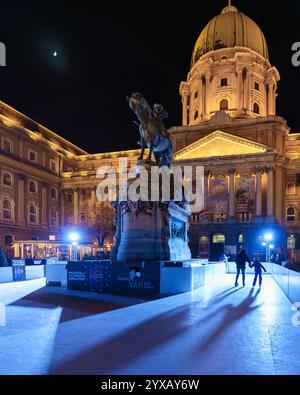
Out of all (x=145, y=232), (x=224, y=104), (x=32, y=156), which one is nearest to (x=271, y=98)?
(x=224, y=104)

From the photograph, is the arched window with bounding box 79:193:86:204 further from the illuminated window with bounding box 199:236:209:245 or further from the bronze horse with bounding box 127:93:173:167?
the bronze horse with bounding box 127:93:173:167

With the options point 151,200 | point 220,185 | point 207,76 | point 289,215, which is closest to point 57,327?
point 151,200

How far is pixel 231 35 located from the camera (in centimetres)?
8231

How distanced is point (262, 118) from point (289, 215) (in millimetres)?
18610

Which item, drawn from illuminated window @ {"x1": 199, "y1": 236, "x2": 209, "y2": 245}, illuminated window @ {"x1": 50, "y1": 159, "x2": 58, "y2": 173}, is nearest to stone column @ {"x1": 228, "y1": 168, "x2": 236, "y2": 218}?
illuminated window @ {"x1": 199, "y1": 236, "x2": 209, "y2": 245}

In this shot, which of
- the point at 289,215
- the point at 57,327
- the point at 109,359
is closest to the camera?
the point at 109,359

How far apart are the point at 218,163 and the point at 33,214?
35.4 meters

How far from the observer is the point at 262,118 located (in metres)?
67.3

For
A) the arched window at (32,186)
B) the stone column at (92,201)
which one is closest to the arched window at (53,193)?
the arched window at (32,186)

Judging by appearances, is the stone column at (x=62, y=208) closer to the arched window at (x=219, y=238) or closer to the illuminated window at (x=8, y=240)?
the illuminated window at (x=8, y=240)

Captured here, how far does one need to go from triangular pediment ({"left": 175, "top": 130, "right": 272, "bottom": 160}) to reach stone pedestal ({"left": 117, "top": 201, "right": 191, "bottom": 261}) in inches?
1959

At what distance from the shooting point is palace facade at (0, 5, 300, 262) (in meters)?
61.0

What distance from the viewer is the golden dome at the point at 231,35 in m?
82.1
